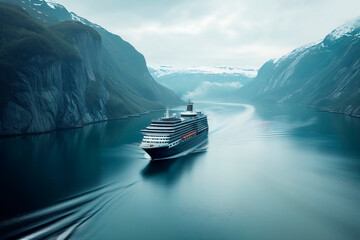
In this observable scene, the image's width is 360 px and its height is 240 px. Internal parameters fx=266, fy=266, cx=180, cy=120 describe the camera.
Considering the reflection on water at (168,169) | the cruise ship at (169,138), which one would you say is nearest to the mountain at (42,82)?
the cruise ship at (169,138)

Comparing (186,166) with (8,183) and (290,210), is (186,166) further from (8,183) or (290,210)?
(8,183)

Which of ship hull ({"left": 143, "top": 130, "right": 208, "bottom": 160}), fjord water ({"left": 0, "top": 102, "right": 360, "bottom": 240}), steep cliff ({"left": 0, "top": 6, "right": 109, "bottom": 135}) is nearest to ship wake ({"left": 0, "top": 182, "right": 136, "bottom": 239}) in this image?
fjord water ({"left": 0, "top": 102, "right": 360, "bottom": 240})

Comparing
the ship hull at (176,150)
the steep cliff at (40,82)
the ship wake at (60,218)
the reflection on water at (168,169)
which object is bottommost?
the ship wake at (60,218)

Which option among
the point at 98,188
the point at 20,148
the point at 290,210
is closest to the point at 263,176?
the point at 290,210

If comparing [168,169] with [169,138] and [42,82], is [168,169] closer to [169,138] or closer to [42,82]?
[169,138]

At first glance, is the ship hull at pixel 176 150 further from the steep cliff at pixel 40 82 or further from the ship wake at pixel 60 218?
the steep cliff at pixel 40 82

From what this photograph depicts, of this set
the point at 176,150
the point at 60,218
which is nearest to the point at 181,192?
the point at 60,218
